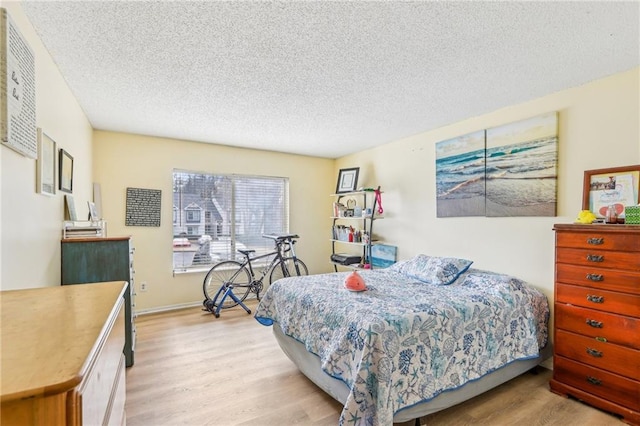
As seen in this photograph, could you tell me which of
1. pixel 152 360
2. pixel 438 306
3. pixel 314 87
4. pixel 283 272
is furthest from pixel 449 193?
pixel 152 360

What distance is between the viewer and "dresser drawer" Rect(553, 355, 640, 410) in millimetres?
1946

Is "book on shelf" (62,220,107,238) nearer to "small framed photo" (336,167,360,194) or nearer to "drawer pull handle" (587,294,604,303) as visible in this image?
"small framed photo" (336,167,360,194)

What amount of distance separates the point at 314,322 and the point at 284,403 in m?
0.61

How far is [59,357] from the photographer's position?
0.60 m

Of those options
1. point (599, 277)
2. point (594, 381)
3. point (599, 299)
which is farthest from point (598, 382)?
point (599, 277)

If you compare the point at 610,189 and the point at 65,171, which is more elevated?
the point at 65,171

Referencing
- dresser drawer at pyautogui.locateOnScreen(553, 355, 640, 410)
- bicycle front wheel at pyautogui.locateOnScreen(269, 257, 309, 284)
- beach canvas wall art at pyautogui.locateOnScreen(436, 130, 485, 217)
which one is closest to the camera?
dresser drawer at pyautogui.locateOnScreen(553, 355, 640, 410)

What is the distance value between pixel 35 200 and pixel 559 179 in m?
3.85

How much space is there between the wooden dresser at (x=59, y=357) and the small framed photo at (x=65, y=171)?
1.54 meters

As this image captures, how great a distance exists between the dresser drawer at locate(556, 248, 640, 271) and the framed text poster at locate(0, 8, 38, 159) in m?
3.42

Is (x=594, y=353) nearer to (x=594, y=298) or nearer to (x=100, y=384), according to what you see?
(x=594, y=298)

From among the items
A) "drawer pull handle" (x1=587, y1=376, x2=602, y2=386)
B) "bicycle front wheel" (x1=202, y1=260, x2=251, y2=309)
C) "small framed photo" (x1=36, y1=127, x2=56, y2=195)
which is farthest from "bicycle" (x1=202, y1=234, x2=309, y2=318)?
"drawer pull handle" (x1=587, y1=376, x2=602, y2=386)

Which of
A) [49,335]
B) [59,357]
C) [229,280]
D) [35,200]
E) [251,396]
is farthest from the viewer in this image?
[229,280]

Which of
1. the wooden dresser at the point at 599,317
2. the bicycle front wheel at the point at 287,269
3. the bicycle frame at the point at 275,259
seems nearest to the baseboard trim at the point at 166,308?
the bicycle frame at the point at 275,259
